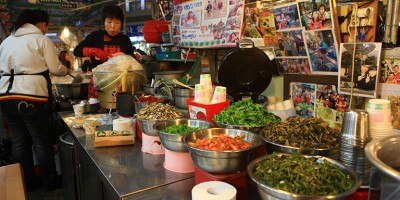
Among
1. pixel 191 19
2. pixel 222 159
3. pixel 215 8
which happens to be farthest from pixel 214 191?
pixel 191 19

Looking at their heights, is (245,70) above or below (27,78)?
above

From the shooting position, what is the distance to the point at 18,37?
10.0 ft

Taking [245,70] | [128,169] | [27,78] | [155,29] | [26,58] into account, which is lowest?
[128,169]

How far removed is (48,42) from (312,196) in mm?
3072

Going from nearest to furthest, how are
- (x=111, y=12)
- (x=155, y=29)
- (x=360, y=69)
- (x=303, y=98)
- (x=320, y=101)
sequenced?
(x=360, y=69) → (x=320, y=101) → (x=303, y=98) → (x=111, y=12) → (x=155, y=29)

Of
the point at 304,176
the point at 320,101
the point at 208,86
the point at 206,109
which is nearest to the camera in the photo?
the point at 304,176

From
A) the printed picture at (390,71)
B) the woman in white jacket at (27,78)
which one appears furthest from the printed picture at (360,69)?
the woman in white jacket at (27,78)

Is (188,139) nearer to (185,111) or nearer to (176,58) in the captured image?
(185,111)

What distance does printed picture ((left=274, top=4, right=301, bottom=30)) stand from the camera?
80.8 inches

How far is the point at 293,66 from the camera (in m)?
2.24

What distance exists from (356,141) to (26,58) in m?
3.09

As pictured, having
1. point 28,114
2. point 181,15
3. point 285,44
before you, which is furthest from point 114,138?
point 181,15

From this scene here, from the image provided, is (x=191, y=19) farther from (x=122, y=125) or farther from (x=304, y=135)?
(x=304, y=135)

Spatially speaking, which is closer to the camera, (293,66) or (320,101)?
(320,101)
